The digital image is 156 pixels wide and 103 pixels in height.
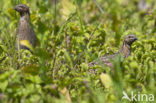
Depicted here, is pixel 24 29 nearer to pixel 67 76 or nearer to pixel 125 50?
pixel 125 50

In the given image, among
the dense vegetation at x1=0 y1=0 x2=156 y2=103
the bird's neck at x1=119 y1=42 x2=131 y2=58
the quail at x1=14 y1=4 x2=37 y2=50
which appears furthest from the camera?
the quail at x1=14 y1=4 x2=37 y2=50

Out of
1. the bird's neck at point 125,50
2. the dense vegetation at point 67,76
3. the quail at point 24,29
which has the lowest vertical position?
the dense vegetation at point 67,76

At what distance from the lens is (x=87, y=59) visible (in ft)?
13.9

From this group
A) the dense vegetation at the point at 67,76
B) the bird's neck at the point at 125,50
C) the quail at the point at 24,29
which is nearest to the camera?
the dense vegetation at the point at 67,76

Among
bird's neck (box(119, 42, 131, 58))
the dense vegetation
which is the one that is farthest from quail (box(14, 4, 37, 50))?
bird's neck (box(119, 42, 131, 58))

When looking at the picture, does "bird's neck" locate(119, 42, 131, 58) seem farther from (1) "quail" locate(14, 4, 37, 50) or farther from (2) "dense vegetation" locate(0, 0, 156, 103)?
(1) "quail" locate(14, 4, 37, 50)

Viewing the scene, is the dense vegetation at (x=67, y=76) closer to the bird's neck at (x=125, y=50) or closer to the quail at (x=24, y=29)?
the bird's neck at (x=125, y=50)

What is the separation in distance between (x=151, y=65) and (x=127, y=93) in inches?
22.5

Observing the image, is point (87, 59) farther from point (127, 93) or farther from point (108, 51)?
point (127, 93)

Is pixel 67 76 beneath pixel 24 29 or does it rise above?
beneath

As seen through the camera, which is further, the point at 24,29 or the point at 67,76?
the point at 24,29

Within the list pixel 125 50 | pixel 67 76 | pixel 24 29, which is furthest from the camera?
pixel 24 29

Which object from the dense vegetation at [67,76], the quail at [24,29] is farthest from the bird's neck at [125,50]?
the quail at [24,29]

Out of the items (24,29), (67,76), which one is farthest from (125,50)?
(24,29)
